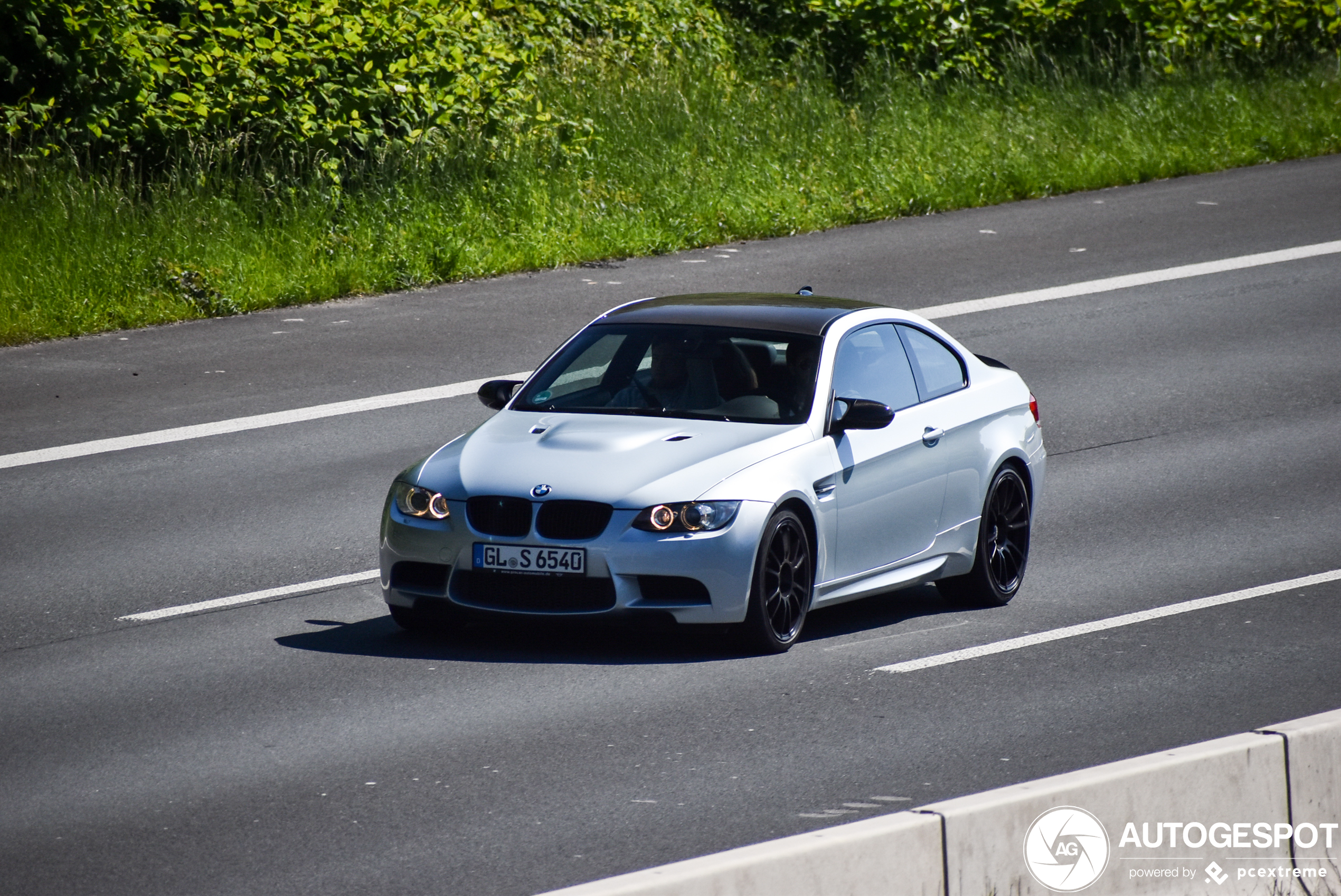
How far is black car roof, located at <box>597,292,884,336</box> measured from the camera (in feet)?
33.2

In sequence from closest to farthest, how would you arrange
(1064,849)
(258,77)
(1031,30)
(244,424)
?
(1064,849)
(244,424)
(258,77)
(1031,30)

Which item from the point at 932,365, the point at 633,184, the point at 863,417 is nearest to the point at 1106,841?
the point at 863,417

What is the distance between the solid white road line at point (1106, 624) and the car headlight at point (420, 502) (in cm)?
213

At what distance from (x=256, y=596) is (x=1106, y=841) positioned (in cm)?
596

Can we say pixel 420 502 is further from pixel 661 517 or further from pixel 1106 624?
pixel 1106 624

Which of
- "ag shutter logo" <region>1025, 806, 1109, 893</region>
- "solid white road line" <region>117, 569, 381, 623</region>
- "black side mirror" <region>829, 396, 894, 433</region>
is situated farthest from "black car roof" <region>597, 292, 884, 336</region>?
"ag shutter logo" <region>1025, 806, 1109, 893</region>

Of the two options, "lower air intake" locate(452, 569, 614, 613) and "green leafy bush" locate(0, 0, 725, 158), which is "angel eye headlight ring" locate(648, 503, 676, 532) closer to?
"lower air intake" locate(452, 569, 614, 613)

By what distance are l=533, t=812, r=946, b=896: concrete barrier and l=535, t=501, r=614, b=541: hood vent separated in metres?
3.59

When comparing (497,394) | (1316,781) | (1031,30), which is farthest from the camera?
(1031,30)

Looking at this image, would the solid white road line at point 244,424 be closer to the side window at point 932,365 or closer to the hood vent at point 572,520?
the side window at point 932,365

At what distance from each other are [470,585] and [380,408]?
20.4 ft

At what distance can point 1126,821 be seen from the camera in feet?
18.7

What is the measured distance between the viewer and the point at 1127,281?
19328 mm

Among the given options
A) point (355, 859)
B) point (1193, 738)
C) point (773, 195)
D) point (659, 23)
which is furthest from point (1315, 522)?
point (659, 23)
